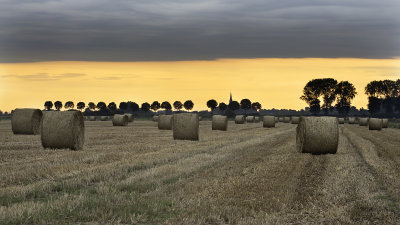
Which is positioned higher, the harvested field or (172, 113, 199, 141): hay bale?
(172, 113, 199, 141): hay bale

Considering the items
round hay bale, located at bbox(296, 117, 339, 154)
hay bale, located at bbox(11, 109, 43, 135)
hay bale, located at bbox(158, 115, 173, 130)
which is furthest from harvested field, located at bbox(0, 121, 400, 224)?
hay bale, located at bbox(158, 115, 173, 130)

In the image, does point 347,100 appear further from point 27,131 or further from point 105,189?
point 105,189

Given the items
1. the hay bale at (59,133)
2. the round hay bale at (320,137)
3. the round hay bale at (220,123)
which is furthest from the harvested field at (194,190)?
the round hay bale at (220,123)

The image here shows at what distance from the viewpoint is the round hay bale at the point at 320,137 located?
19.5m

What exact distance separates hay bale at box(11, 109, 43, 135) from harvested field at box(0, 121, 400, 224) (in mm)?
12453

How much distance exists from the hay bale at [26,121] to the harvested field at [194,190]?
12453mm

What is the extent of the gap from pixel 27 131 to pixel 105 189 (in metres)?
20.9

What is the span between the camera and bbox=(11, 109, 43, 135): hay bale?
95.0 feet

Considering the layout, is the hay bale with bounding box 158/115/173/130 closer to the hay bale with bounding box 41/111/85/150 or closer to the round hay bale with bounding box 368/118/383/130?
the round hay bale with bounding box 368/118/383/130

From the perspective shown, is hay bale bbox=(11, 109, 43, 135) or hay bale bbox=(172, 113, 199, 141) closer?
hay bale bbox=(172, 113, 199, 141)

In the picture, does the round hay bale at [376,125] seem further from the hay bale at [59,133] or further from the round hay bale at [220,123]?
the hay bale at [59,133]

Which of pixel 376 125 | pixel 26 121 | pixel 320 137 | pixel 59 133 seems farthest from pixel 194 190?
pixel 376 125

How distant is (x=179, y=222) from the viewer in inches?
306

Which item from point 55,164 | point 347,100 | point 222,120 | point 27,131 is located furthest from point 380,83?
point 55,164
